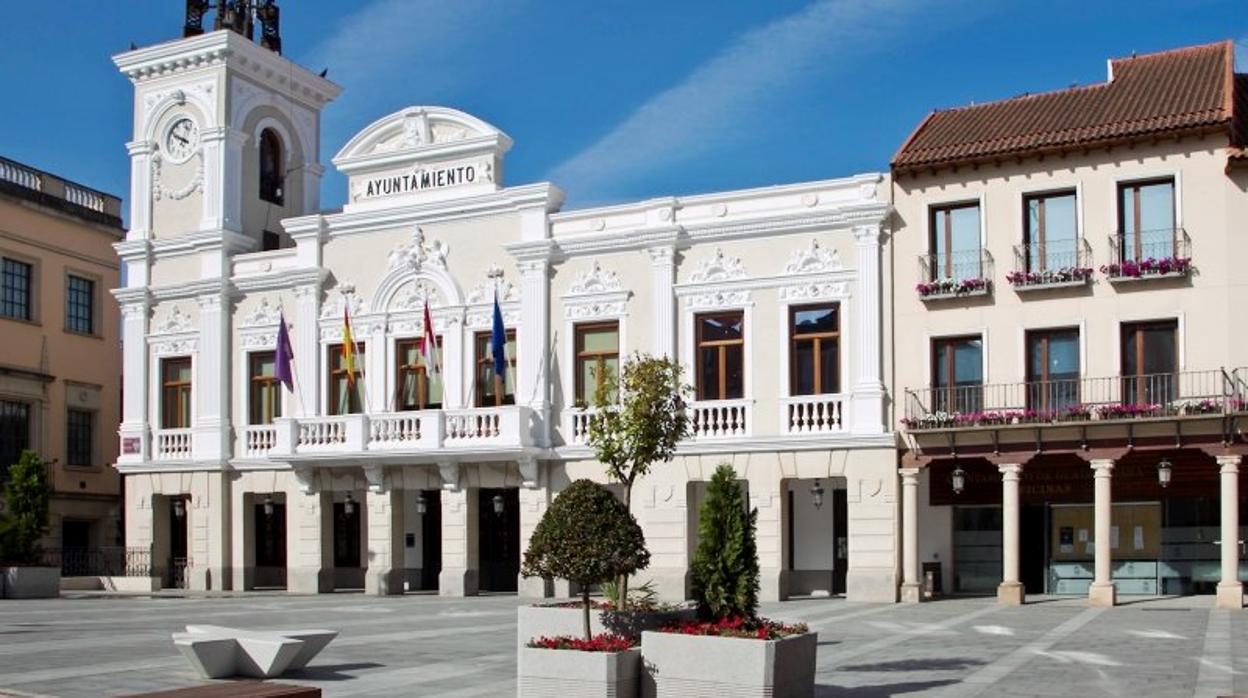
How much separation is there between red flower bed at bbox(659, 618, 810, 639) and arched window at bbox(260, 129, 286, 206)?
3038cm

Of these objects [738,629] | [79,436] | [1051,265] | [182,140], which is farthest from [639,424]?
[79,436]

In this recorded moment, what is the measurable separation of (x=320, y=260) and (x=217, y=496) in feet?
22.7

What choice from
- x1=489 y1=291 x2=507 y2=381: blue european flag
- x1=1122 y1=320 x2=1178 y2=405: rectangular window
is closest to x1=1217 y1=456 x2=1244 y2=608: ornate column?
x1=1122 y1=320 x2=1178 y2=405: rectangular window

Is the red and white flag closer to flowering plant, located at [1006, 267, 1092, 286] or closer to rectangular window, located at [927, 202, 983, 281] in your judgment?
rectangular window, located at [927, 202, 983, 281]

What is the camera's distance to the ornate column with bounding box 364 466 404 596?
36.8m

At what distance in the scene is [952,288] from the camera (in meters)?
31.7

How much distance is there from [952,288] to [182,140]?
22.1 meters

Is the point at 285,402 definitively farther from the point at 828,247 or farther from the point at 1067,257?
the point at 1067,257

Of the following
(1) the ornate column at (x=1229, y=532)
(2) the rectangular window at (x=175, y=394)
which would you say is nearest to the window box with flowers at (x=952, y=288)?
(1) the ornate column at (x=1229, y=532)

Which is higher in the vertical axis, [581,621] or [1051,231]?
[1051,231]

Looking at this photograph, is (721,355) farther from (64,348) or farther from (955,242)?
(64,348)

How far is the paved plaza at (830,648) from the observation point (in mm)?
16172

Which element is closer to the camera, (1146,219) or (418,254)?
(1146,219)

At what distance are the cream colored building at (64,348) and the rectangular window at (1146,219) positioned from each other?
30.9 metres
